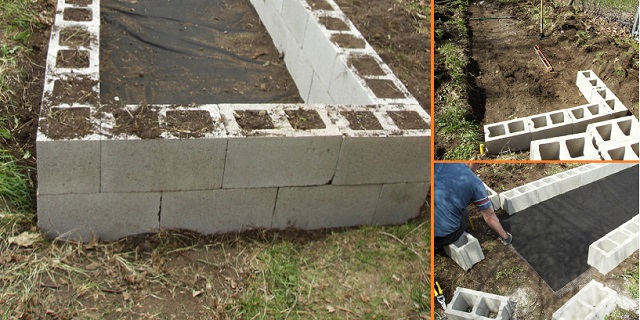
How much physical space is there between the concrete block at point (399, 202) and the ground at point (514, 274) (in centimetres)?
300

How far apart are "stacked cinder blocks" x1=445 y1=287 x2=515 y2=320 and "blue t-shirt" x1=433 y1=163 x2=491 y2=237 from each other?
228 millimetres

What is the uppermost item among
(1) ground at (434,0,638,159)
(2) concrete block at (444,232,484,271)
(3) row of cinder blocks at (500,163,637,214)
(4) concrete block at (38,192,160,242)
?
(3) row of cinder blocks at (500,163,637,214)

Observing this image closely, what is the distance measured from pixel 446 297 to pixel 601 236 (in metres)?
0.60

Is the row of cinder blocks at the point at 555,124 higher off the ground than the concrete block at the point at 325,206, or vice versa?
the row of cinder blocks at the point at 555,124

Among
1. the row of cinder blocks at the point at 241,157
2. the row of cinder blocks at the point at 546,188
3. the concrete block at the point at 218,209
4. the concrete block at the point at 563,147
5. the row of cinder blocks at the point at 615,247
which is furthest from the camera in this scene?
the concrete block at the point at 218,209

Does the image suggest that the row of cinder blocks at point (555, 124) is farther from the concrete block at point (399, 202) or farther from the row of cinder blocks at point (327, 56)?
the row of cinder blocks at point (327, 56)

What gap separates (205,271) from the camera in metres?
5.18

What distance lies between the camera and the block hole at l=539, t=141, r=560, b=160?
130 inches

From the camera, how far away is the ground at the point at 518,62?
4.63 m

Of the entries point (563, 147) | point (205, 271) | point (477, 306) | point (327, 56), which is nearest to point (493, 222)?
point (477, 306)

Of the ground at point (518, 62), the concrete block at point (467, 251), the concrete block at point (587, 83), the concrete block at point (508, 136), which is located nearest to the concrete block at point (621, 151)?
the concrete block at point (467, 251)

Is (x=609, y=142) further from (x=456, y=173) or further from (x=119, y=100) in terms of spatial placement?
(x=119, y=100)

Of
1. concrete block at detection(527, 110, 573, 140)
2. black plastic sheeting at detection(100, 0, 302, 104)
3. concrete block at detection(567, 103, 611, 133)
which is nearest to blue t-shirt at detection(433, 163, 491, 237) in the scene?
concrete block at detection(527, 110, 573, 140)

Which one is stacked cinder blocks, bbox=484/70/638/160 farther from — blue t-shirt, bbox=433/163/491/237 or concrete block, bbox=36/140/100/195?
concrete block, bbox=36/140/100/195
